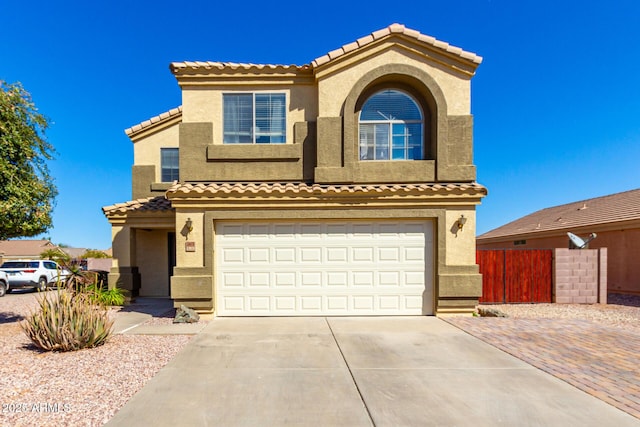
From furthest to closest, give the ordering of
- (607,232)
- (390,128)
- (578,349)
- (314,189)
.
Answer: (607,232) → (390,128) → (314,189) → (578,349)

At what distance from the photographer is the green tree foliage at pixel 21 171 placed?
663cm

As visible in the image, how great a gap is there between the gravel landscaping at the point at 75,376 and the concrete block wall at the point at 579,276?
302cm

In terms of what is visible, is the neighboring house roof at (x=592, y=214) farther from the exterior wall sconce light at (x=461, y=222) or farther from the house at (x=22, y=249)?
the house at (x=22, y=249)

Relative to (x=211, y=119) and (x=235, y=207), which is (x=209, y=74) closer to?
(x=211, y=119)

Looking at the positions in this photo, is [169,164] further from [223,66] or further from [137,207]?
[223,66]

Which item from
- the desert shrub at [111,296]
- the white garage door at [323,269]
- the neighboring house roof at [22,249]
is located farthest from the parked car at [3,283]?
the neighboring house roof at [22,249]

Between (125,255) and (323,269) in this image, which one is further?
(125,255)

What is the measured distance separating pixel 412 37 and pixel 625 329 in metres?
9.05

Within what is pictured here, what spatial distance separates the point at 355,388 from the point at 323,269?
429cm

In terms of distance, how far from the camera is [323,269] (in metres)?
8.61

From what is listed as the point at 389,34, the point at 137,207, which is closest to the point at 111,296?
the point at 137,207

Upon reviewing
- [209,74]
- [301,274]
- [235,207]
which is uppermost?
[209,74]

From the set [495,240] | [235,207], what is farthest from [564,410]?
[495,240]

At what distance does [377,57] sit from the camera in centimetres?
907
